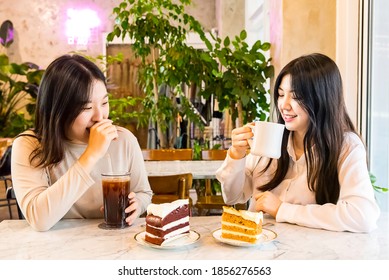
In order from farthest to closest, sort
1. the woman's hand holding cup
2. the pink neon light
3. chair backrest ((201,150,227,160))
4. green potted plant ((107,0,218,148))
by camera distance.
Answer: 1. the pink neon light
2. green potted plant ((107,0,218,148))
3. chair backrest ((201,150,227,160))
4. the woman's hand holding cup

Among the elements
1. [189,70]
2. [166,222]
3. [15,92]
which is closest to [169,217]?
[166,222]

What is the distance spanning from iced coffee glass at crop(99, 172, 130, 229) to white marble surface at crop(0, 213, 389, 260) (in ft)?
0.11

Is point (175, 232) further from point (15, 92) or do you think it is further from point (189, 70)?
point (15, 92)

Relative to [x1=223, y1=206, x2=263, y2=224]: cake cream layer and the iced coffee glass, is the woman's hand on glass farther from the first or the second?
[x1=223, y1=206, x2=263, y2=224]: cake cream layer

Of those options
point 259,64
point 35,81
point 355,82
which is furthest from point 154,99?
point 35,81

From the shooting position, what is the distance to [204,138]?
4.23 metres

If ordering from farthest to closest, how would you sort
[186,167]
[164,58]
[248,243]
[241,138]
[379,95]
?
[164,58] → [186,167] → [379,95] → [241,138] → [248,243]

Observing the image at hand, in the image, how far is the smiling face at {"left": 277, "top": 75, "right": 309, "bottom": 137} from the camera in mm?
1372

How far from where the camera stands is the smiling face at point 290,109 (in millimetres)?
1372

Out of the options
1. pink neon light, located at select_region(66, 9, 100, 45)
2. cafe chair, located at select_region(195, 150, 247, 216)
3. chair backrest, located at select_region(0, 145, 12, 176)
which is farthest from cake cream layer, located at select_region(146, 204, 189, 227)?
pink neon light, located at select_region(66, 9, 100, 45)

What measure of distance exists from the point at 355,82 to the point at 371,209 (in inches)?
56.4

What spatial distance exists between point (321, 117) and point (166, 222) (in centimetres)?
63

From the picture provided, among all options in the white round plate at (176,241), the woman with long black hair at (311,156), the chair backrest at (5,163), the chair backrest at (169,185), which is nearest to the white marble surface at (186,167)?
the chair backrest at (169,185)

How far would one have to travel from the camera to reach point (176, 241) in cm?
107
